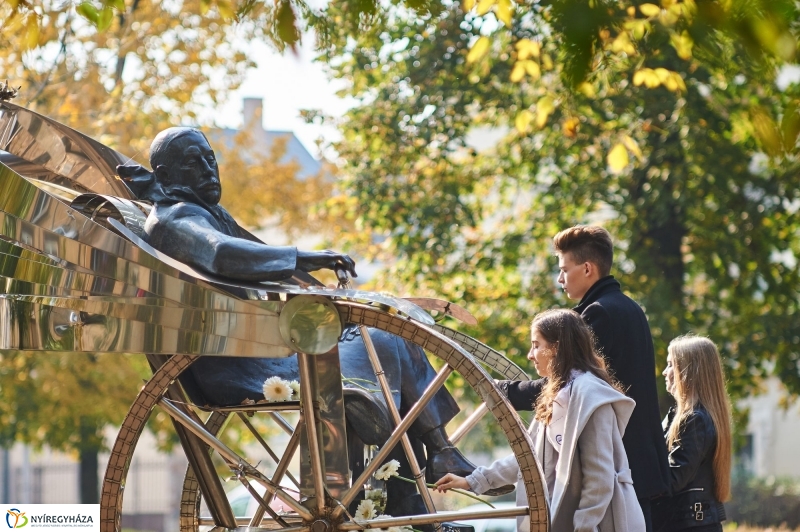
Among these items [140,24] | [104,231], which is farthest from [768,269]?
[104,231]

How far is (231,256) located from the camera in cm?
392

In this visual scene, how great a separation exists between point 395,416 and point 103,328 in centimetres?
107

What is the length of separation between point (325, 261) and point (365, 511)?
0.84 m

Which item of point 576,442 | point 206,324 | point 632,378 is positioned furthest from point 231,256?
point 632,378

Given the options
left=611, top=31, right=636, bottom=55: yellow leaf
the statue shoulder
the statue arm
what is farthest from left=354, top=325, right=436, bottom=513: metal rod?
left=611, top=31, right=636, bottom=55: yellow leaf

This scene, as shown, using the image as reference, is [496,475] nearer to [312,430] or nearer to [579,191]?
[312,430]

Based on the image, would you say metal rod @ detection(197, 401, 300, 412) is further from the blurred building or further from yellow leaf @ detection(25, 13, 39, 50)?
the blurred building

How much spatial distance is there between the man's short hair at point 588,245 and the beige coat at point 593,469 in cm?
63

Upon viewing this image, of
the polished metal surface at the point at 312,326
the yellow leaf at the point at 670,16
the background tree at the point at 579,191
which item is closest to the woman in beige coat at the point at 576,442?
the polished metal surface at the point at 312,326

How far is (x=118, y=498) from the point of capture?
156 inches

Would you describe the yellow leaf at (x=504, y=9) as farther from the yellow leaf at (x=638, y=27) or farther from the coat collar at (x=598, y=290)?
the coat collar at (x=598, y=290)

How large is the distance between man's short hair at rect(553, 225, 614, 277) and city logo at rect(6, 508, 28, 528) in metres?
2.82

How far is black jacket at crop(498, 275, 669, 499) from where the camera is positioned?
4.21 metres

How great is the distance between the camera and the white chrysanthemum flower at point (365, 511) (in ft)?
12.7
